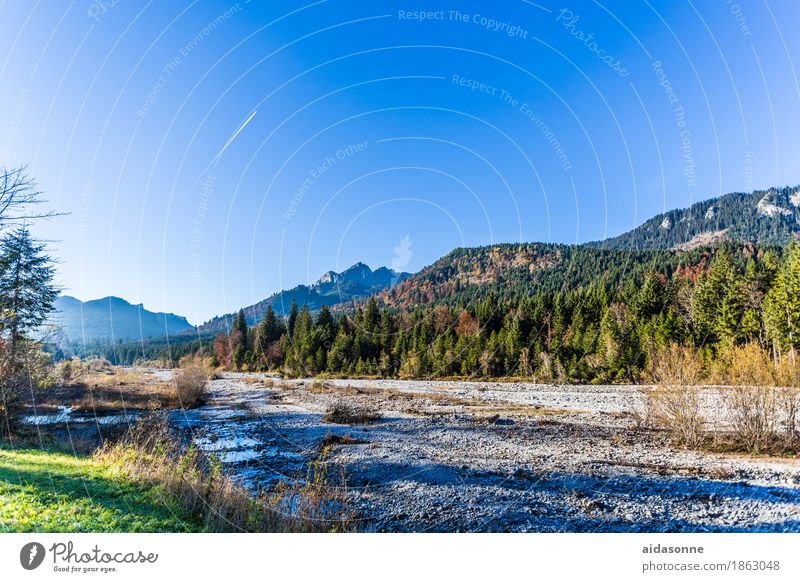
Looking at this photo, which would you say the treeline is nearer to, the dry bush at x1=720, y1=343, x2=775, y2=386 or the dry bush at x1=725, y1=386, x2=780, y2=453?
the dry bush at x1=725, y1=386, x2=780, y2=453

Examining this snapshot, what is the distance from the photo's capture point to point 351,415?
2188 cm

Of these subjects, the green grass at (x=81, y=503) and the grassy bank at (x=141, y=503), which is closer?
the green grass at (x=81, y=503)

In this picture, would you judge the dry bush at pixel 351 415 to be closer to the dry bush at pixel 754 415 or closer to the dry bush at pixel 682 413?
the dry bush at pixel 682 413

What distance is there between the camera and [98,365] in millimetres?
30281

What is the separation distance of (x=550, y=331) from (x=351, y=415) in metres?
31.4

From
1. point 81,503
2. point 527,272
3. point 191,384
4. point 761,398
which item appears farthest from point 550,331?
point 527,272

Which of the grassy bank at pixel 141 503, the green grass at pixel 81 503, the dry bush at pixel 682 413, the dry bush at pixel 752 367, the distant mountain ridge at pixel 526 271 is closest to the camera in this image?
the green grass at pixel 81 503

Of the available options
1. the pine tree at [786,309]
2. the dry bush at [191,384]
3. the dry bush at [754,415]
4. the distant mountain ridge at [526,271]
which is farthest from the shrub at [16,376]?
the distant mountain ridge at [526,271]

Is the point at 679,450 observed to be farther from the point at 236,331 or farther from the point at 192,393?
the point at 236,331

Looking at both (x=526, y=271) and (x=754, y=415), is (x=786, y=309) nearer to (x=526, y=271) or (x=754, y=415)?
(x=754, y=415)

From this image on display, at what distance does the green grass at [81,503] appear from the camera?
5.07m

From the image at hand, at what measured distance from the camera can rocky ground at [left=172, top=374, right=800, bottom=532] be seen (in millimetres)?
7676

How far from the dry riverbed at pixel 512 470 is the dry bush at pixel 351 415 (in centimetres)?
31

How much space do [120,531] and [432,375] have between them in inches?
1830
